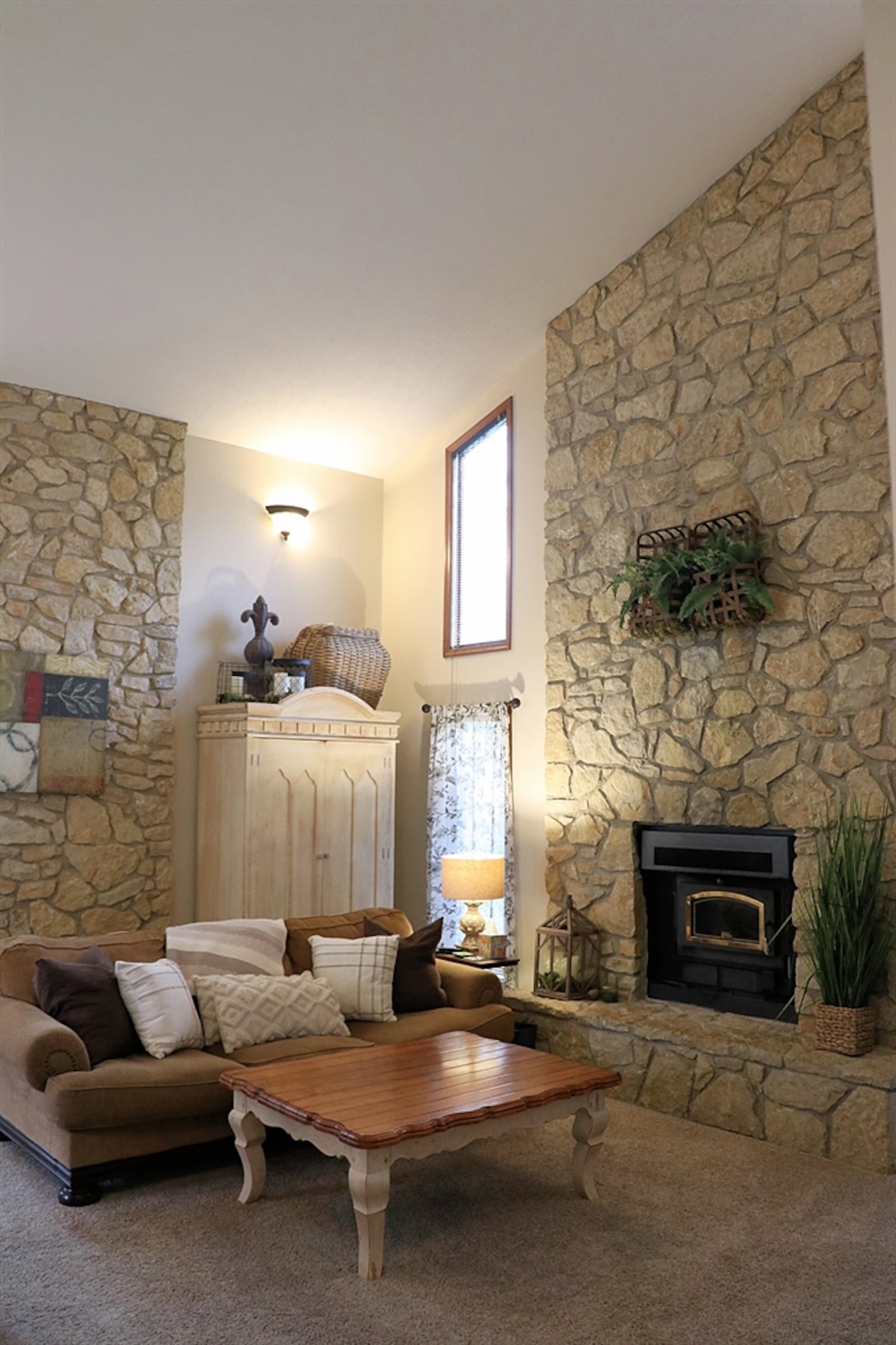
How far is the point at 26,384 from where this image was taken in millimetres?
5859

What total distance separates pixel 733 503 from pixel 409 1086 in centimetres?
307

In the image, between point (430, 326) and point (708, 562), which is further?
point (430, 326)

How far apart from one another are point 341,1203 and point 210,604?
152 inches

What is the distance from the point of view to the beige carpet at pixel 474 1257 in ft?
9.24

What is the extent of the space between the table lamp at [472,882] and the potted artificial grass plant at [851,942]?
1.85 m

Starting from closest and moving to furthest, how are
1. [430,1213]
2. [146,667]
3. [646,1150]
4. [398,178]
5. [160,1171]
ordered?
[430,1213] < [160,1171] < [646,1150] < [398,178] < [146,667]

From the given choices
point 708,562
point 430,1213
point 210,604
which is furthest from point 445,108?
Answer: point 430,1213

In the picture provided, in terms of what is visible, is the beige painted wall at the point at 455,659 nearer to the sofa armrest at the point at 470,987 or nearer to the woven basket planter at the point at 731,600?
the sofa armrest at the point at 470,987

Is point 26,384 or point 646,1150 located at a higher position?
point 26,384

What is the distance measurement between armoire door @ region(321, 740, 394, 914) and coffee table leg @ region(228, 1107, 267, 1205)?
2567 mm

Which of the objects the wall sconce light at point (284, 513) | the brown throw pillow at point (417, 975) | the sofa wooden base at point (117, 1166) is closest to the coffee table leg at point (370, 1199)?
the sofa wooden base at point (117, 1166)

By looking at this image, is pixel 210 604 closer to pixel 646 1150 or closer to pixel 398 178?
pixel 398 178

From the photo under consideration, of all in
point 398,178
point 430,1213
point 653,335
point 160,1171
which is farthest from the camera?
point 653,335

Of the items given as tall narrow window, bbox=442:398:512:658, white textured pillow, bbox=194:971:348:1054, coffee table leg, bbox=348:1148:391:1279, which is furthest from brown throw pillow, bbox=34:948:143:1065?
tall narrow window, bbox=442:398:512:658
